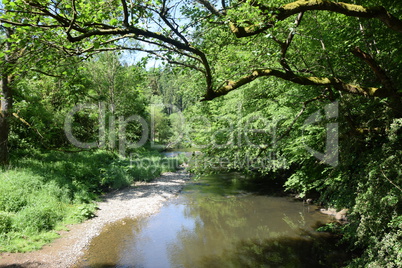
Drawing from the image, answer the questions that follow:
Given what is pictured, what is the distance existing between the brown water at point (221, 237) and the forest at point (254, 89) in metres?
1.28

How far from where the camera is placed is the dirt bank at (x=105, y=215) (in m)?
6.87

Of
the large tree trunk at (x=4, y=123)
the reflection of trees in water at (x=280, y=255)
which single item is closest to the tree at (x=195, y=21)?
the reflection of trees in water at (x=280, y=255)

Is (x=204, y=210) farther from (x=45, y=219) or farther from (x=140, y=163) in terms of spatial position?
(x=140, y=163)

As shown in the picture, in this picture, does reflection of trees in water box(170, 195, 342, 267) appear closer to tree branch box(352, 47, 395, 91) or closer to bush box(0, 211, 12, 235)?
bush box(0, 211, 12, 235)

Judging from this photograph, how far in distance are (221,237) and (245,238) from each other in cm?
77

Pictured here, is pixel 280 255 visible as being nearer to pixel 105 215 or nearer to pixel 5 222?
pixel 105 215

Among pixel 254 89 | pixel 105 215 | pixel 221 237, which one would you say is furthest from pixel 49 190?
pixel 254 89

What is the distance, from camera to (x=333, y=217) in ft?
32.5

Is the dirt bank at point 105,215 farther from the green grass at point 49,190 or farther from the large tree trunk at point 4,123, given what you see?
the large tree trunk at point 4,123

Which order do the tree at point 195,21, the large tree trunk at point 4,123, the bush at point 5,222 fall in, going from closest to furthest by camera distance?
the tree at point 195,21 → the bush at point 5,222 → the large tree trunk at point 4,123

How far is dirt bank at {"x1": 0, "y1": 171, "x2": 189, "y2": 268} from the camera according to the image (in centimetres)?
687

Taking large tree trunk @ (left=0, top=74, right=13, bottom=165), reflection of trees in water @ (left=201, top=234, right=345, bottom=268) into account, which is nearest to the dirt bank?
reflection of trees in water @ (left=201, top=234, right=345, bottom=268)

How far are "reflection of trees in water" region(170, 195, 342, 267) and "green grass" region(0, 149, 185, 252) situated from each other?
4.12 meters

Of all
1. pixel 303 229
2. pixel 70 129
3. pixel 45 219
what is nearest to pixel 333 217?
pixel 303 229
